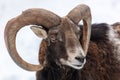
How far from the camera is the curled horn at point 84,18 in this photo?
1675 centimetres

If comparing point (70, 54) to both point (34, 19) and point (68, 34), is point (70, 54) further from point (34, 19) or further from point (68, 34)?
point (34, 19)

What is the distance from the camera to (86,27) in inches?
687

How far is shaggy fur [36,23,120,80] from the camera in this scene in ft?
54.6

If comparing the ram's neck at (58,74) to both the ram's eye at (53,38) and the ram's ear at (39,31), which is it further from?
the ram's ear at (39,31)

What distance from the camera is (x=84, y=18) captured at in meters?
17.4

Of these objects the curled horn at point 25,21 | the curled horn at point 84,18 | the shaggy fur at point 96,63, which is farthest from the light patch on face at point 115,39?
the curled horn at point 25,21

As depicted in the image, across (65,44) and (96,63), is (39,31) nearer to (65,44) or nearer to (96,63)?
(65,44)

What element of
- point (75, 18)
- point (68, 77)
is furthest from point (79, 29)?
point (68, 77)

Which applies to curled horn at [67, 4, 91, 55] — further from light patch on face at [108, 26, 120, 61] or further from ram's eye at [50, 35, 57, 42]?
light patch on face at [108, 26, 120, 61]

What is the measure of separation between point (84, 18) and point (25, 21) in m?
2.13

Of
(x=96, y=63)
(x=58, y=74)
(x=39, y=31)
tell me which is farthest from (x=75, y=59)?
(x=96, y=63)

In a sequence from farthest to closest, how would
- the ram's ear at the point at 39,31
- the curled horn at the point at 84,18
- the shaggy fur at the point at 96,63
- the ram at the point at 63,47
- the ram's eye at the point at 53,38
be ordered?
1. the curled horn at the point at 84,18
2. the shaggy fur at the point at 96,63
3. the ram's ear at the point at 39,31
4. the ram's eye at the point at 53,38
5. the ram at the point at 63,47

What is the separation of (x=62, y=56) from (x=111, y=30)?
3.33m

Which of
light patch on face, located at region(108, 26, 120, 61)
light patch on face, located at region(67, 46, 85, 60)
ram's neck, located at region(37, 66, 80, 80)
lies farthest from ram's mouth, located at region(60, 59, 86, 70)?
light patch on face, located at region(108, 26, 120, 61)
